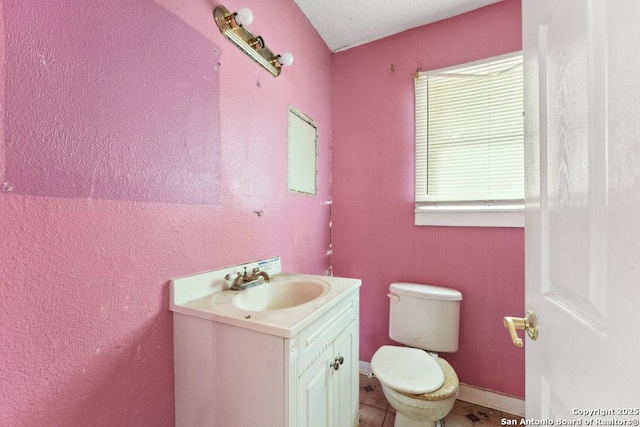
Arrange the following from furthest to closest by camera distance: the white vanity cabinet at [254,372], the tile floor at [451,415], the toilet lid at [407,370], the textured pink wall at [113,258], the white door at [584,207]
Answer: the tile floor at [451,415]
the toilet lid at [407,370]
the white vanity cabinet at [254,372]
the textured pink wall at [113,258]
the white door at [584,207]

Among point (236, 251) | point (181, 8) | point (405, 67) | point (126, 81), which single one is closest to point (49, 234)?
point (126, 81)

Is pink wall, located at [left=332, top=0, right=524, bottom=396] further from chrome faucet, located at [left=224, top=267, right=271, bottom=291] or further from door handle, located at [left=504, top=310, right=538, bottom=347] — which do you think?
door handle, located at [left=504, top=310, right=538, bottom=347]

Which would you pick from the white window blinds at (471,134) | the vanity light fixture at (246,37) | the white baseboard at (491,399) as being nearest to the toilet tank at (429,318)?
the white baseboard at (491,399)

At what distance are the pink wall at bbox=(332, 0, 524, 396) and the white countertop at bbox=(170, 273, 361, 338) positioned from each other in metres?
0.85

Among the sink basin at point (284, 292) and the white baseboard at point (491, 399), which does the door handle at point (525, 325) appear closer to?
the sink basin at point (284, 292)

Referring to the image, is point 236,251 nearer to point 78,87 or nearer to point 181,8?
point 78,87

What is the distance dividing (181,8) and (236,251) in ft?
3.13

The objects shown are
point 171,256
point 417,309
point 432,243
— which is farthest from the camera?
point 432,243

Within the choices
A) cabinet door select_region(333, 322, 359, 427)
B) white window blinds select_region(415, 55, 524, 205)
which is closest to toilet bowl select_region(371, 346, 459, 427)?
cabinet door select_region(333, 322, 359, 427)

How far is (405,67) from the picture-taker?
1.76 m

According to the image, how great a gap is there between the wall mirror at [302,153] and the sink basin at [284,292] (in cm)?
57

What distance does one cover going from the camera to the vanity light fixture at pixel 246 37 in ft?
3.43

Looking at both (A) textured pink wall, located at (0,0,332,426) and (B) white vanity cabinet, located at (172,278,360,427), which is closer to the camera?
(A) textured pink wall, located at (0,0,332,426)

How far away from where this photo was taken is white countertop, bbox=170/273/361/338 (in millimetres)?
750
